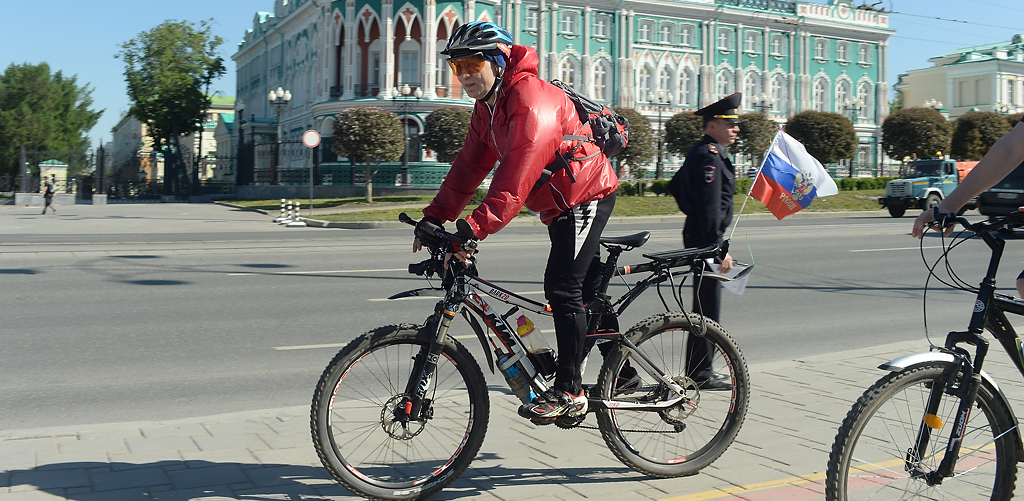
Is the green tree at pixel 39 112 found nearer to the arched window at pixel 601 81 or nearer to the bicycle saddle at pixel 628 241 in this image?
the arched window at pixel 601 81

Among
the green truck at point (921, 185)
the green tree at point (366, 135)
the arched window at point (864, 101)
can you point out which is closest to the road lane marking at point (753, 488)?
the green truck at point (921, 185)

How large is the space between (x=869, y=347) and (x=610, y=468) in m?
4.04

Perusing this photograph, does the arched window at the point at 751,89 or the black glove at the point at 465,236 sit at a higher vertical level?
the arched window at the point at 751,89

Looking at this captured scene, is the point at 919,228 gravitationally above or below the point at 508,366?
above

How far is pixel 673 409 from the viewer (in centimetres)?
424

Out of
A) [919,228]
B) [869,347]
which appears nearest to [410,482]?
[919,228]

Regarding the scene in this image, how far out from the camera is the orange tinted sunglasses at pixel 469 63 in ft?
12.3

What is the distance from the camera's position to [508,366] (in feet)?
12.7

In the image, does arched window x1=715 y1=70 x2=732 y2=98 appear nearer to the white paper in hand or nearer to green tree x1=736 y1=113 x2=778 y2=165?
green tree x1=736 y1=113 x2=778 y2=165

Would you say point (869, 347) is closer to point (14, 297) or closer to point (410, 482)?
point (410, 482)

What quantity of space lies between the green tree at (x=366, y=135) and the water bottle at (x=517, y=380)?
1359 inches

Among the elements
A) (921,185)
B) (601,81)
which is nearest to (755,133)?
(921,185)

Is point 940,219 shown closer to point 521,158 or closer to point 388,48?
point 521,158

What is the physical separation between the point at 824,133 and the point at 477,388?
1755 inches
